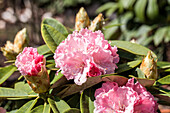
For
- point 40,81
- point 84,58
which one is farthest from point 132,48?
point 40,81

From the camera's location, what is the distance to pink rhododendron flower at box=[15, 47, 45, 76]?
0.64m

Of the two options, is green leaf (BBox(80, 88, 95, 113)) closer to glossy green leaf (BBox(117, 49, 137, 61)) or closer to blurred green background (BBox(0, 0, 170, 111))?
glossy green leaf (BBox(117, 49, 137, 61))

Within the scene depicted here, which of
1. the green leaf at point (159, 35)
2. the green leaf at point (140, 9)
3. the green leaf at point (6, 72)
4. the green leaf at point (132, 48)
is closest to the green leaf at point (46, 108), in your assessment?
the green leaf at point (6, 72)

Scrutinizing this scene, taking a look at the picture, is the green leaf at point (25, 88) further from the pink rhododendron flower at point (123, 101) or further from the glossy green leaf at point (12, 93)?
the pink rhododendron flower at point (123, 101)

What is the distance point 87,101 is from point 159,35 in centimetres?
238

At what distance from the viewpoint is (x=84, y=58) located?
2.06ft

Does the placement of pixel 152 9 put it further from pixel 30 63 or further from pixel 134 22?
pixel 30 63

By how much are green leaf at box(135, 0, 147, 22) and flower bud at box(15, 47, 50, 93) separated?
7.97 feet

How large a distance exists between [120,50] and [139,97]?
0.28 metres

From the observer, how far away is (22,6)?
15.4ft

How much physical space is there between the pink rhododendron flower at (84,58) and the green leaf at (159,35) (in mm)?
2246

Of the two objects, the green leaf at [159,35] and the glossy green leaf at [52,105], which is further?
the green leaf at [159,35]

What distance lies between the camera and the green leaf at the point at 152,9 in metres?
2.79

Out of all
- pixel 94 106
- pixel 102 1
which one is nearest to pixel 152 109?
pixel 94 106
